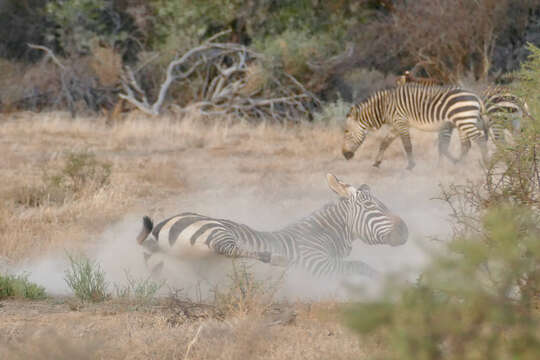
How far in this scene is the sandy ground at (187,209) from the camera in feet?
13.1

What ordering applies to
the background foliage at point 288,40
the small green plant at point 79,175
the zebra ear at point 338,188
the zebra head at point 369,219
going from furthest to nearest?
the background foliage at point 288,40
the small green plant at point 79,175
the zebra ear at point 338,188
the zebra head at point 369,219

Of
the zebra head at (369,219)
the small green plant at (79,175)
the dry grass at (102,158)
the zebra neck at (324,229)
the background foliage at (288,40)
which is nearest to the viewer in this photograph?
the zebra head at (369,219)

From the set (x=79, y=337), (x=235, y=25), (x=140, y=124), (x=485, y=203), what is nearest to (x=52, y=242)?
(x=79, y=337)

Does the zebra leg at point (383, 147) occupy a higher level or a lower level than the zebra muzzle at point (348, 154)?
higher

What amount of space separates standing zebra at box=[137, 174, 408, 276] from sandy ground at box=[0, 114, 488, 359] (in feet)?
0.54

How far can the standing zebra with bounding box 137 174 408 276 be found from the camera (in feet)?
18.5

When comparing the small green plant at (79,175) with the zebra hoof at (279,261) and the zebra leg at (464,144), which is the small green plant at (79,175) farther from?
the zebra leg at (464,144)

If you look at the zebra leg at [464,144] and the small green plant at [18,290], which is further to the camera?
the zebra leg at [464,144]

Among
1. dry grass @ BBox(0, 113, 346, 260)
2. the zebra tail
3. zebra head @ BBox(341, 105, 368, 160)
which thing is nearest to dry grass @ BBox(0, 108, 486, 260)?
dry grass @ BBox(0, 113, 346, 260)

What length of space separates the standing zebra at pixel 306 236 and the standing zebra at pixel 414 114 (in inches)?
231

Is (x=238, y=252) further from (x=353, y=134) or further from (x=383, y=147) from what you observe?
(x=353, y=134)

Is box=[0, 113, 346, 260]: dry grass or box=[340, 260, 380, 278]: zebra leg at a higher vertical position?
box=[340, 260, 380, 278]: zebra leg

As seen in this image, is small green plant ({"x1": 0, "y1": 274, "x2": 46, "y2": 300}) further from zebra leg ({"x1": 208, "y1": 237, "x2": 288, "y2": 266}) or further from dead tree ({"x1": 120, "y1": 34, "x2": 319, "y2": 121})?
dead tree ({"x1": 120, "y1": 34, "x2": 319, "y2": 121})

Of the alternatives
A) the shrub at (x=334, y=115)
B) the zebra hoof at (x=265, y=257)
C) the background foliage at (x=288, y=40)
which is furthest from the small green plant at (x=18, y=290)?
the background foliage at (x=288, y=40)
